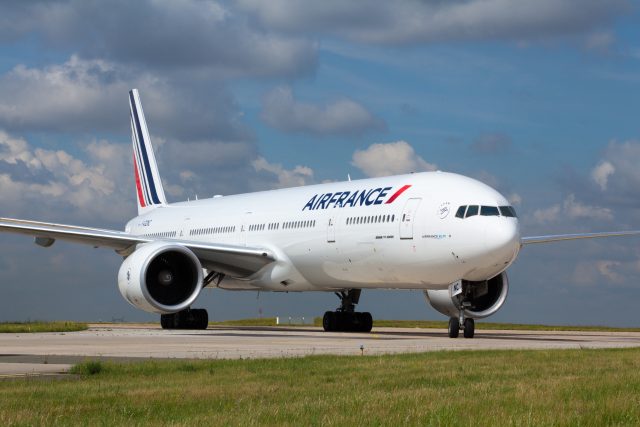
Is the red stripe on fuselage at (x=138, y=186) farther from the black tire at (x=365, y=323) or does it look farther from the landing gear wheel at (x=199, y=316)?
the black tire at (x=365, y=323)

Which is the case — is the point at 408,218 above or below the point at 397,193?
below

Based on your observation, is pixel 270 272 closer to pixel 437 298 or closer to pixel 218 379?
pixel 437 298

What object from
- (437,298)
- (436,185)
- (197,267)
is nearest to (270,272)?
(197,267)

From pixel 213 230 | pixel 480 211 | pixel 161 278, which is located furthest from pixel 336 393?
pixel 213 230

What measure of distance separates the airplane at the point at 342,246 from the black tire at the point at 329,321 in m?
0.03

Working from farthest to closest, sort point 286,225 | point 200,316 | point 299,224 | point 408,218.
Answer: point 200,316 < point 286,225 < point 299,224 < point 408,218

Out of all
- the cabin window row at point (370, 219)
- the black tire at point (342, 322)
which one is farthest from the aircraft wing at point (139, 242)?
the cabin window row at point (370, 219)

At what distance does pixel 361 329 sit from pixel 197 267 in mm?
6059

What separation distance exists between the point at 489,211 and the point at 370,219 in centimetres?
387

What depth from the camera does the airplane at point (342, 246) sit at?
2569cm

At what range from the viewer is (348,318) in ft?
107

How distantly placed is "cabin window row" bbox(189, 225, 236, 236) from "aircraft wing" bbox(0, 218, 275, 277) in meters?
1.74

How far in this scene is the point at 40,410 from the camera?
9133 millimetres

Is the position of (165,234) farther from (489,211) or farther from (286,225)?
(489,211)
